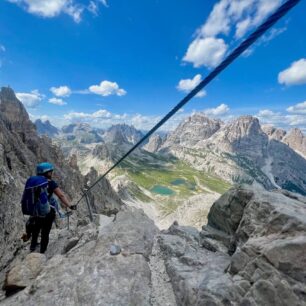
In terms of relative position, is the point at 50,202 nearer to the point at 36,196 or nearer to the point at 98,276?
the point at 36,196

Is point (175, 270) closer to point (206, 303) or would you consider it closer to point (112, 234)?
point (206, 303)

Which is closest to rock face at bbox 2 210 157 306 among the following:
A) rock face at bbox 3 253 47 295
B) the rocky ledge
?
the rocky ledge

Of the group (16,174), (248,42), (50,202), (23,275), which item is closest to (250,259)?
(248,42)

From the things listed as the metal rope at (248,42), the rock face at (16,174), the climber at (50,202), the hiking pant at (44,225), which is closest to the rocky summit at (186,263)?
the rock face at (16,174)

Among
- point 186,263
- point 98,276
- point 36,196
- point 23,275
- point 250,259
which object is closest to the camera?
point 250,259

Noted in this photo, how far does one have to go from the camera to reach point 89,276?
10.9 metres

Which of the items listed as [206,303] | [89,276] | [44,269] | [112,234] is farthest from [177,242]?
[44,269]

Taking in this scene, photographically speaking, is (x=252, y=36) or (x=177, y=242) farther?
(x=177, y=242)

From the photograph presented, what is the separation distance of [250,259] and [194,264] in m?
3.35

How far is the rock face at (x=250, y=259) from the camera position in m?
7.15

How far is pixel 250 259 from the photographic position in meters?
8.36

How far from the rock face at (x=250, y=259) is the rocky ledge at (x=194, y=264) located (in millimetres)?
24

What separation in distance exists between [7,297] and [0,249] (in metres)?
5.35

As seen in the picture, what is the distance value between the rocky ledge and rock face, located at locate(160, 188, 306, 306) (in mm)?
24
